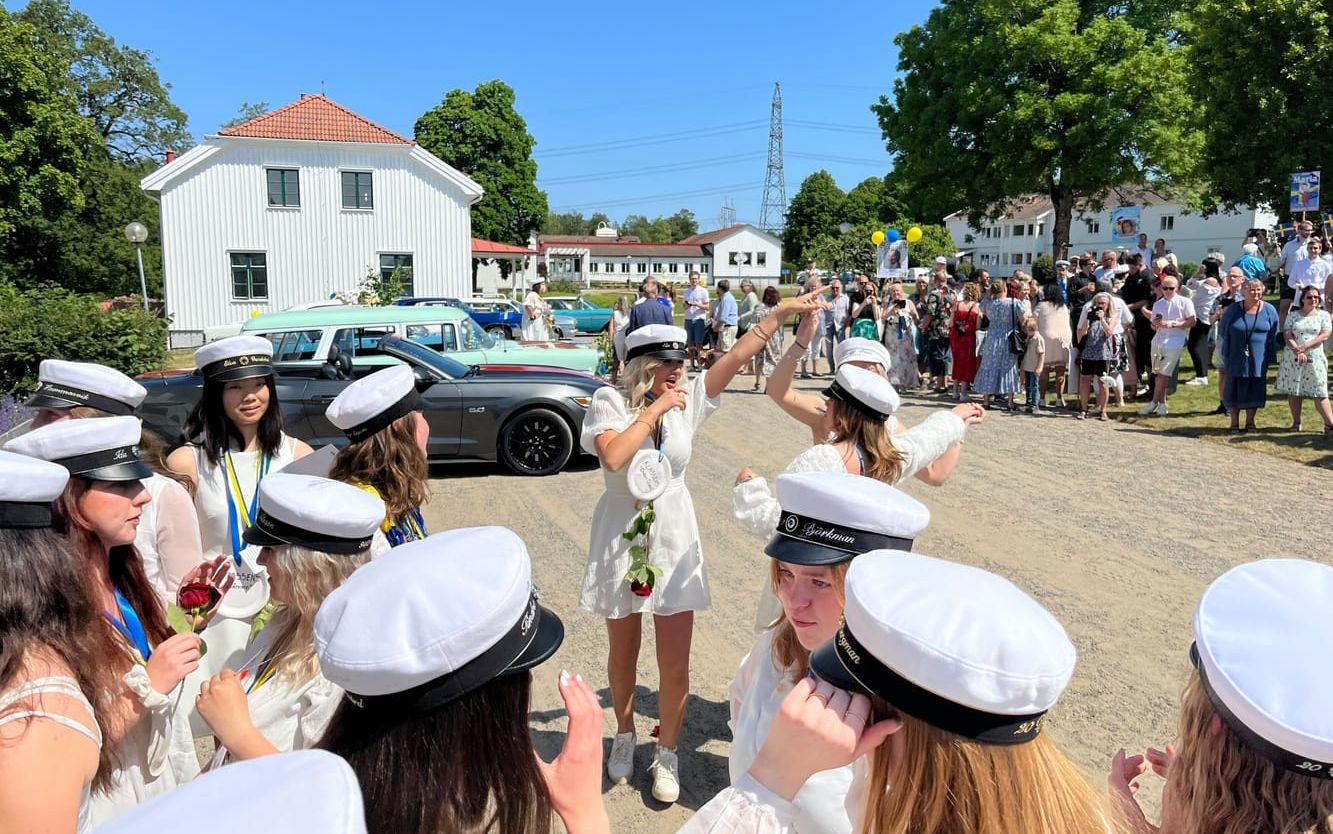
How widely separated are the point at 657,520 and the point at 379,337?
28.7ft

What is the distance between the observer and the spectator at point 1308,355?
1039 centimetres

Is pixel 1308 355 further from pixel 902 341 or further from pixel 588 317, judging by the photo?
pixel 588 317

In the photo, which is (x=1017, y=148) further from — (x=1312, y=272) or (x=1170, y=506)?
(x=1170, y=506)

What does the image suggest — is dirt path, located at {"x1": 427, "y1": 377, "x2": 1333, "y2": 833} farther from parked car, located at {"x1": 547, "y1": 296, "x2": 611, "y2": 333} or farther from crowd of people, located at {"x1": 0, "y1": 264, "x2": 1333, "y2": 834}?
parked car, located at {"x1": 547, "y1": 296, "x2": 611, "y2": 333}

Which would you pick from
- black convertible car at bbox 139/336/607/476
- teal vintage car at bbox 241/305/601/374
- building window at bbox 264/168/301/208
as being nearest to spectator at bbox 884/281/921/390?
teal vintage car at bbox 241/305/601/374

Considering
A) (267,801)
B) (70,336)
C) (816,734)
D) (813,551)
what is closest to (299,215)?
(70,336)

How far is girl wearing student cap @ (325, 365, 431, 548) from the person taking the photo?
3.34 meters

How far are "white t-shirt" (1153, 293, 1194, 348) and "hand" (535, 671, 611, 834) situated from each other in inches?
511

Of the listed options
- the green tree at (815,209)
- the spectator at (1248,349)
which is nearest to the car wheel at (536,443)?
the spectator at (1248,349)

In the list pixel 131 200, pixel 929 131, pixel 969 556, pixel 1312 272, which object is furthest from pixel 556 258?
pixel 969 556

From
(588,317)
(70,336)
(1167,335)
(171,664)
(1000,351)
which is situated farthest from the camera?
(588,317)

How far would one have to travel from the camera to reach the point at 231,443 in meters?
4.00

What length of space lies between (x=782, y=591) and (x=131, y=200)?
57162 mm

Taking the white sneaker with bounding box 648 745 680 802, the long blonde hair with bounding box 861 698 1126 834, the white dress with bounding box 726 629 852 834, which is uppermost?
the long blonde hair with bounding box 861 698 1126 834
